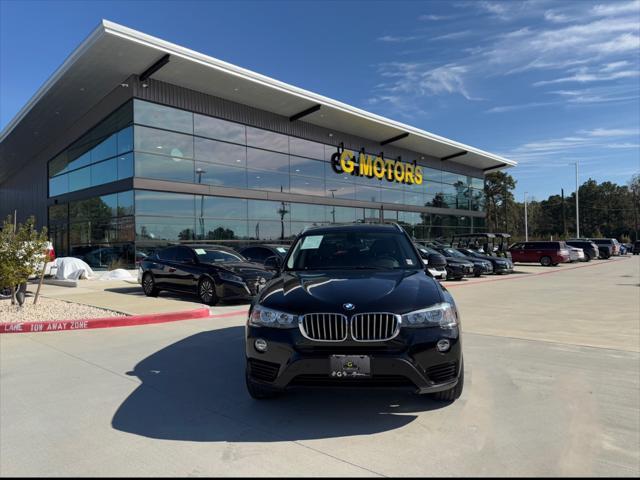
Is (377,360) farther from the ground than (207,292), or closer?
farther from the ground

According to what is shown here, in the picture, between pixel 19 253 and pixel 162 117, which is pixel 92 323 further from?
pixel 162 117

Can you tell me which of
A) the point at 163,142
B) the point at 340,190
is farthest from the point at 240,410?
the point at 340,190

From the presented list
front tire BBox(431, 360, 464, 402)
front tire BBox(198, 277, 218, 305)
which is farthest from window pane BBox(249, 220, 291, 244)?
front tire BBox(431, 360, 464, 402)

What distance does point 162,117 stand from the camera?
21453 millimetres

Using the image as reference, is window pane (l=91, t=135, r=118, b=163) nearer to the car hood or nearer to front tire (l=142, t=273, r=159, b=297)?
front tire (l=142, t=273, r=159, b=297)

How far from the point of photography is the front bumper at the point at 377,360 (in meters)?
3.53

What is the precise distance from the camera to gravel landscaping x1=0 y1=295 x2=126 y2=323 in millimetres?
8703

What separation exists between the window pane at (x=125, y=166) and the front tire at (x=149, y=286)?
8795mm

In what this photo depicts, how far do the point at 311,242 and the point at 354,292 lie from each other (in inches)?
67.7

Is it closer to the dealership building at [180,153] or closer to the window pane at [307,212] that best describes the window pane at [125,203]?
the dealership building at [180,153]

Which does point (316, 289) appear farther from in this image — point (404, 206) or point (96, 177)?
point (404, 206)

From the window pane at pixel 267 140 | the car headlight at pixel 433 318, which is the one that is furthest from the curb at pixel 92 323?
the window pane at pixel 267 140

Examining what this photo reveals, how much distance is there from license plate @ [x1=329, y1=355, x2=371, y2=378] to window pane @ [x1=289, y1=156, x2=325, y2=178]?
2510cm

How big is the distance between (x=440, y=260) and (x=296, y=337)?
8.99 feet
